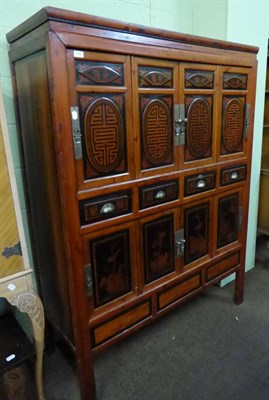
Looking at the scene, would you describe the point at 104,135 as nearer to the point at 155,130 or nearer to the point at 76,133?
the point at 76,133

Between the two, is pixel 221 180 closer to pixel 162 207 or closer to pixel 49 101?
pixel 162 207

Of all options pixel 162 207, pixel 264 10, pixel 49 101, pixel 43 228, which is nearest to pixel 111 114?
pixel 49 101

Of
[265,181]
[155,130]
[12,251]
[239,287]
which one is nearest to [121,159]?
[155,130]

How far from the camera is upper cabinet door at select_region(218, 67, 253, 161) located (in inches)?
66.4

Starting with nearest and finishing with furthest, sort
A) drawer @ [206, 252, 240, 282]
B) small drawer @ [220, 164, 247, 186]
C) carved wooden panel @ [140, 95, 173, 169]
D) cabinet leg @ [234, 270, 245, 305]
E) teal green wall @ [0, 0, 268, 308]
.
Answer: carved wooden panel @ [140, 95, 173, 169]
teal green wall @ [0, 0, 268, 308]
small drawer @ [220, 164, 247, 186]
drawer @ [206, 252, 240, 282]
cabinet leg @ [234, 270, 245, 305]

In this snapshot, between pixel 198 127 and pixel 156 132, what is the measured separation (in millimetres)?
299

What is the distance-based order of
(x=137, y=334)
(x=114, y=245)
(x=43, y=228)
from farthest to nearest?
(x=137, y=334) → (x=43, y=228) → (x=114, y=245)

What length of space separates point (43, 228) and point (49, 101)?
24.8 inches

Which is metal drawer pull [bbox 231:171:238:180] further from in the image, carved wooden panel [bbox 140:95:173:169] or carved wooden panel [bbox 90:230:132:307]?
carved wooden panel [bbox 90:230:132:307]

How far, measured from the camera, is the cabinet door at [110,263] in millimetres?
1317

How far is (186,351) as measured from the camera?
1775 mm

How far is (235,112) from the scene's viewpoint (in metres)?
1.76

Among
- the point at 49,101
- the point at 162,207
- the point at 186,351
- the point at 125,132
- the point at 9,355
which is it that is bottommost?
the point at 186,351

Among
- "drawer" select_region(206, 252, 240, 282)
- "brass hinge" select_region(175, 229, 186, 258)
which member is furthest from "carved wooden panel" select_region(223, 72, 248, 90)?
"drawer" select_region(206, 252, 240, 282)
